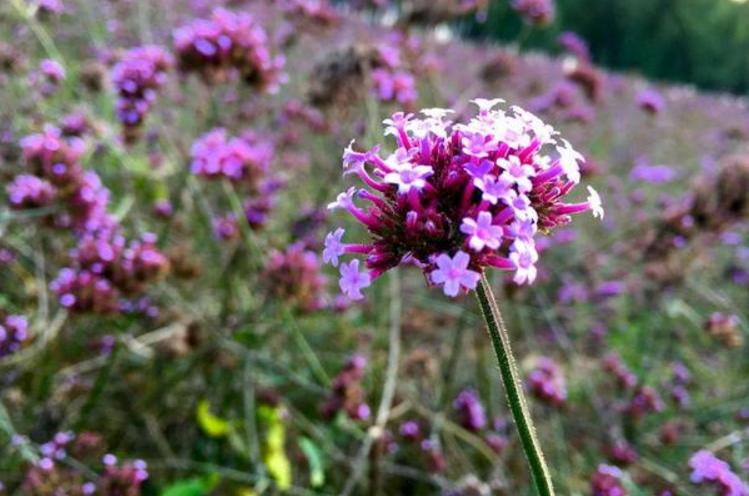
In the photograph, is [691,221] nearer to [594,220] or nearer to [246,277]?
[246,277]

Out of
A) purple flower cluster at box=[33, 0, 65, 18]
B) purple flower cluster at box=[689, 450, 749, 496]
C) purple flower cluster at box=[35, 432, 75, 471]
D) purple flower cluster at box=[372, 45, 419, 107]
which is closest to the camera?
purple flower cluster at box=[689, 450, 749, 496]

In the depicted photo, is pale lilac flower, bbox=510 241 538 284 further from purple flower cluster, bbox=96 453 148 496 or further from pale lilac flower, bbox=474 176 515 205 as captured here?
purple flower cluster, bbox=96 453 148 496

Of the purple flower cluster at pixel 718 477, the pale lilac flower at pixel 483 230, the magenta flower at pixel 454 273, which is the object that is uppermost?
the pale lilac flower at pixel 483 230

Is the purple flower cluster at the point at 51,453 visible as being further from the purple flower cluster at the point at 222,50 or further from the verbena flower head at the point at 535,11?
the verbena flower head at the point at 535,11

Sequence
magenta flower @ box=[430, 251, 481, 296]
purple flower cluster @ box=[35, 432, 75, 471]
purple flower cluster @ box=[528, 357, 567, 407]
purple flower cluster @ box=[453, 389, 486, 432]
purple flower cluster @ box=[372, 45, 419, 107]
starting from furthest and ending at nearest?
purple flower cluster @ box=[372, 45, 419, 107] → purple flower cluster @ box=[453, 389, 486, 432] → purple flower cluster @ box=[528, 357, 567, 407] → purple flower cluster @ box=[35, 432, 75, 471] → magenta flower @ box=[430, 251, 481, 296]

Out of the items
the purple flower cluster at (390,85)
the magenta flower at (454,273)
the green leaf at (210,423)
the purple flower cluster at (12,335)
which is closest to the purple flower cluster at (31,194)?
the purple flower cluster at (12,335)

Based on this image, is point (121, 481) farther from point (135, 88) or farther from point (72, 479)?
point (135, 88)

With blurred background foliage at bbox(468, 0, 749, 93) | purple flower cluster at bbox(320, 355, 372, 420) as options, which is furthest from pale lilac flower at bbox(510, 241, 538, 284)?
blurred background foliage at bbox(468, 0, 749, 93)
